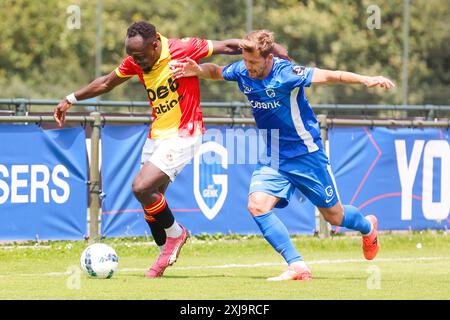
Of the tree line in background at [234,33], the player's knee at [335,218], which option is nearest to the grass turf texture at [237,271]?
the player's knee at [335,218]

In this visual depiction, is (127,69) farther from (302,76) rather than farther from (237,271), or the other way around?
(237,271)

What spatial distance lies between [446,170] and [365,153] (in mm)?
1272

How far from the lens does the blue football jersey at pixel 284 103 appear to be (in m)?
10.2

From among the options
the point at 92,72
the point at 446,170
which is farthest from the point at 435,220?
the point at 92,72

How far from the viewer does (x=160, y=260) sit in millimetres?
10852

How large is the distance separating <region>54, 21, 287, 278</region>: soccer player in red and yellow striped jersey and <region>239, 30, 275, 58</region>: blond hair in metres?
0.40

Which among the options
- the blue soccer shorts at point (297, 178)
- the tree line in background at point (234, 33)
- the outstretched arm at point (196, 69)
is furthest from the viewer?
the tree line in background at point (234, 33)

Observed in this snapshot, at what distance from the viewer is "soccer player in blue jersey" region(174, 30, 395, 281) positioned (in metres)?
10.2

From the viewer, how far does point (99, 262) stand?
1032 cm

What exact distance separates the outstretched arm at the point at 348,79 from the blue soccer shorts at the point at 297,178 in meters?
0.86

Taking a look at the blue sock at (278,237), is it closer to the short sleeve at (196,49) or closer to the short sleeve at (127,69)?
the short sleeve at (196,49)

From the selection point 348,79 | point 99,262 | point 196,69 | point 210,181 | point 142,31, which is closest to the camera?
point 348,79

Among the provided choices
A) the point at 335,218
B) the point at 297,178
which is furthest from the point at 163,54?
the point at 335,218

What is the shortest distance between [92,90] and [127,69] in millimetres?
457
